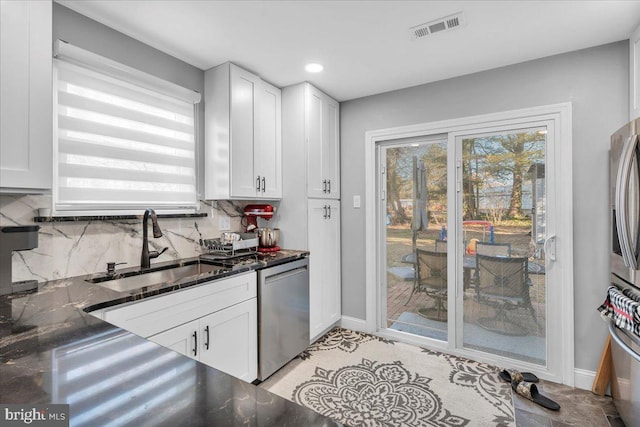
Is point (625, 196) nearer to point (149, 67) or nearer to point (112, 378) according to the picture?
point (112, 378)

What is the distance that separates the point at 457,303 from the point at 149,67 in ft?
10.4

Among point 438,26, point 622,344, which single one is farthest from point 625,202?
point 438,26

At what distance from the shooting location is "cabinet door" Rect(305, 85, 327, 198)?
2.97 m

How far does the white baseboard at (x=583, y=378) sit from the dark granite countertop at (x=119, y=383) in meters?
2.76

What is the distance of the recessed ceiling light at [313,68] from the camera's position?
2.62 meters

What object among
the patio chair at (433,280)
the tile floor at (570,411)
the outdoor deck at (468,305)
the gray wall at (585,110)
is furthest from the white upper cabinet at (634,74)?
the tile floor at (570,411)

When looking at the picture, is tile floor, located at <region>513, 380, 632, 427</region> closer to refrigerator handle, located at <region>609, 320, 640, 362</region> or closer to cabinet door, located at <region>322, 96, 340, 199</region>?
refrigerator handle, located at <region>609, 320, 640, 362</region>

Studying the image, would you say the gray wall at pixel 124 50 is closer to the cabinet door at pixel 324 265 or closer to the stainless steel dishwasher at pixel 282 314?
the stainless steel dishwasher at pixel 282 314

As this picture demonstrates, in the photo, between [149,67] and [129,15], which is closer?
[129,15]

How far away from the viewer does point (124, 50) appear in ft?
7.04

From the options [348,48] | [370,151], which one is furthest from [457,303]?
[348,48]

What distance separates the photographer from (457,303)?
288 cm

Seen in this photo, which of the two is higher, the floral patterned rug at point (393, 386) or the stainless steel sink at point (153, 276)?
the stainless steel sink at point (153, 276)

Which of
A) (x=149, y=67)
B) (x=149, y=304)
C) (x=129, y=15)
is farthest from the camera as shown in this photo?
(x=149, y=67)
